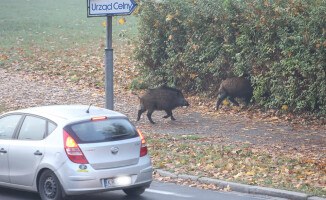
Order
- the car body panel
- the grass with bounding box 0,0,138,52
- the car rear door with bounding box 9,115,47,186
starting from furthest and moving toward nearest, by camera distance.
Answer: the grass with bounding box 0,0,138,52 < the car body panel < the car rear door with bounding box 9,115,47,186

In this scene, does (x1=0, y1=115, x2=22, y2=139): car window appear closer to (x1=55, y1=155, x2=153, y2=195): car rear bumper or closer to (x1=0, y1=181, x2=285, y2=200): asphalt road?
(x1=0, y1=181, x2=285, y2=200): asphalt road

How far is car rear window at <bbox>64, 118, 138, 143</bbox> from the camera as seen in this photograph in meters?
7.70

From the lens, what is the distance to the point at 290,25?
15008 mm

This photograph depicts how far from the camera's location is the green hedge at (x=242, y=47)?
1425cm

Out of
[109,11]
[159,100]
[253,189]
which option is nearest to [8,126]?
[109,11]

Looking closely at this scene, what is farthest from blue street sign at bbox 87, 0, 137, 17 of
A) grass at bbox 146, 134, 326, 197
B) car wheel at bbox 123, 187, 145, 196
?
car wheel at bbox 123, 187, 145, 196

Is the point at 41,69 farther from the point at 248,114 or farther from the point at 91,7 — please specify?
the point at 91,7

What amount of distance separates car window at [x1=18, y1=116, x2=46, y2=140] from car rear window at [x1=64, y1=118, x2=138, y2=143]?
51 cm

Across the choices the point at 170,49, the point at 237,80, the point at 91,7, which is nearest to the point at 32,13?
the point at 170,49

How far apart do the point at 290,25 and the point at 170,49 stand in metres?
5.17

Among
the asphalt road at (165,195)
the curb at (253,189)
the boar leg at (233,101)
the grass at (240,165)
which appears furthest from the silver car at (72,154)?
the boar leg at (233,101)

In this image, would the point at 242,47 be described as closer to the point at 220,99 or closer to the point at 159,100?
the point at 220,99

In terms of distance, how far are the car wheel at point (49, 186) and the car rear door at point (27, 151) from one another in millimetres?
170

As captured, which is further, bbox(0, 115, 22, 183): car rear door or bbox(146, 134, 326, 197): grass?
bbox(146, 134, 326, 197): grass
